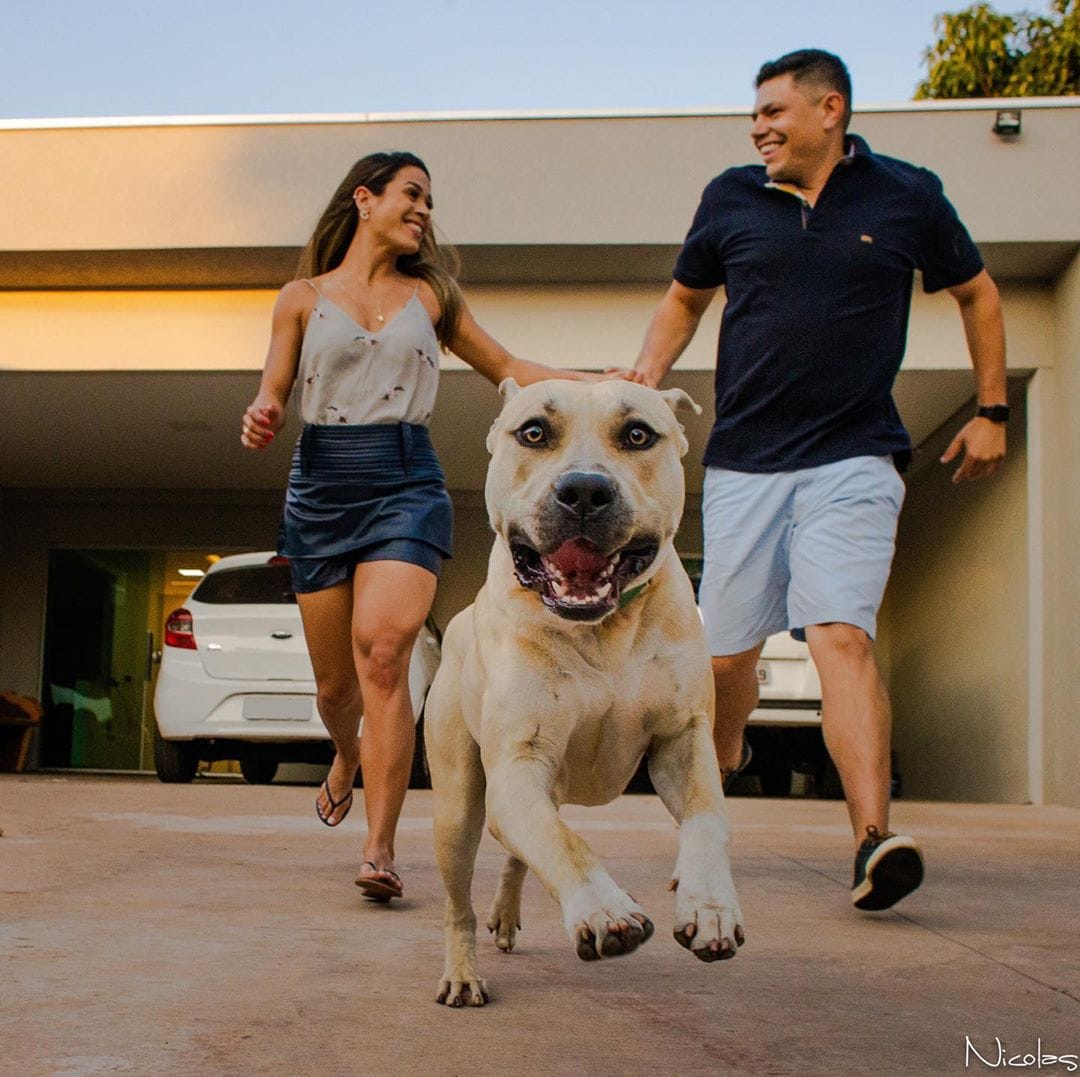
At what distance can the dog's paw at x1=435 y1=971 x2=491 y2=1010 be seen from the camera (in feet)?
8.53

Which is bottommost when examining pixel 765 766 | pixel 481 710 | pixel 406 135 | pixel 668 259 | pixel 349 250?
pixel 765 766

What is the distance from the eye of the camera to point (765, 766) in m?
13.4

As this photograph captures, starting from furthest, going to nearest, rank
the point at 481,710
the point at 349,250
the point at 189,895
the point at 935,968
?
the point at 349,250, the point at 189,895, the point at 935,968, the point at 481,710

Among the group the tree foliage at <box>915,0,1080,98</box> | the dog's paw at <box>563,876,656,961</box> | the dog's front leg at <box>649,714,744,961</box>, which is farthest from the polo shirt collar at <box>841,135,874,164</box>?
the tree foliage at <box>915,0,1080,98</box>

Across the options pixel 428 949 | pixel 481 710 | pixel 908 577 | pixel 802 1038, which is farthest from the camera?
pixel 908 577

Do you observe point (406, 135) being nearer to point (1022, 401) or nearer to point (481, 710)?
point (1022, 401)

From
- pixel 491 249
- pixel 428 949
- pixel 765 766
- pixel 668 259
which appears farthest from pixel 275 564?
pixel 428 949

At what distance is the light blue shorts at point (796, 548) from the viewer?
400 cm

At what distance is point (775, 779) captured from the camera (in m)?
13.9

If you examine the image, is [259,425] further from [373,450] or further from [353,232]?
[353,232]

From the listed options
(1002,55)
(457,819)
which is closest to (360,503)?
(457,819)

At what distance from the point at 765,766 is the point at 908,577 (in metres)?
4.02

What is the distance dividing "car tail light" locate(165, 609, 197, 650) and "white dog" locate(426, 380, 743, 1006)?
728 cm

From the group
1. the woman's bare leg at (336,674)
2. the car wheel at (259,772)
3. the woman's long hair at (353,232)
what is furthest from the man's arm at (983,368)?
the car wheel at (259,772)
